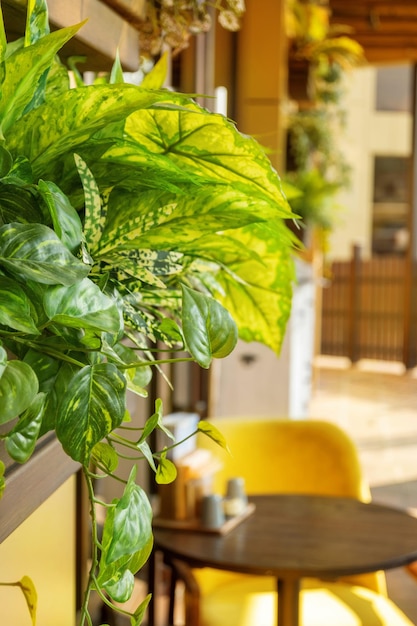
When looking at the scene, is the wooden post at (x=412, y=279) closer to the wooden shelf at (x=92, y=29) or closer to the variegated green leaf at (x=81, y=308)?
the wooden shelf at (x=92, y=29)

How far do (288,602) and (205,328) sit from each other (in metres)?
1.66

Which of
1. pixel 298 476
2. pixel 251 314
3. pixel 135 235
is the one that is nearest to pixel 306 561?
pixel 298 476

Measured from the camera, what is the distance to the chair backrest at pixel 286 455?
2.83 meters

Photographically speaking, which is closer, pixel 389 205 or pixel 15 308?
pixel 15 308

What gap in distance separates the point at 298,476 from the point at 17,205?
2497 millimetres

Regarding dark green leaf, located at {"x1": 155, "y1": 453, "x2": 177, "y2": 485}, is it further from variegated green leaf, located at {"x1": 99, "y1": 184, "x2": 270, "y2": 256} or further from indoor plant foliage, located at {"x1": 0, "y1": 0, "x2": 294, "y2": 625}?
variegated green leaf, located at {"x1": 99, "y1": 184, "x2": 270, "y2": 256}

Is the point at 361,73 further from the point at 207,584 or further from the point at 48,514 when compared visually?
the point at 48,514

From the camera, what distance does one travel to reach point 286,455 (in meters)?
2.91

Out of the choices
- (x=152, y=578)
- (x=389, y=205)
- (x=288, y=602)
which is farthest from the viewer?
(x=389, y=205)

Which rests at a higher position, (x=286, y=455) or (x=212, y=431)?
(x=212, y=431)

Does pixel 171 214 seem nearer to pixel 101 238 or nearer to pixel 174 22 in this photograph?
pixel 101 238

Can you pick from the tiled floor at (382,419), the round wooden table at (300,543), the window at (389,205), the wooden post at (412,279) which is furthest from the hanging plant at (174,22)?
the window at (389,205)

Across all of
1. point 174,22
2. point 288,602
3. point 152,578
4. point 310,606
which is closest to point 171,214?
point 174,22

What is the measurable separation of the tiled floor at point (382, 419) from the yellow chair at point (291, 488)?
3.41 ft
